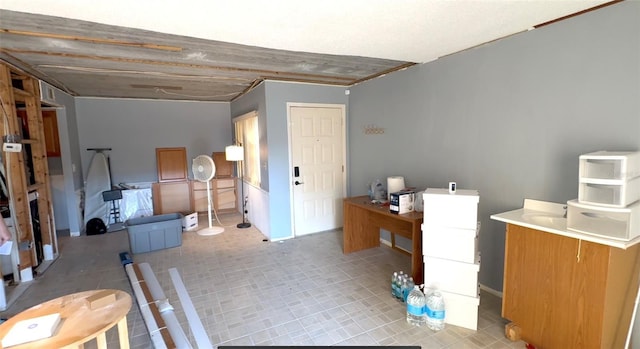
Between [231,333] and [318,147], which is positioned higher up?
[318,147]

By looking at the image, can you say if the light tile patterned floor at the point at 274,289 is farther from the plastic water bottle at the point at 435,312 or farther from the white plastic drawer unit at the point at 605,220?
the white plastic drawer unit at the point at 605,220

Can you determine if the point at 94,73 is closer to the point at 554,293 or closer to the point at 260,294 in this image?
the point at 260,294

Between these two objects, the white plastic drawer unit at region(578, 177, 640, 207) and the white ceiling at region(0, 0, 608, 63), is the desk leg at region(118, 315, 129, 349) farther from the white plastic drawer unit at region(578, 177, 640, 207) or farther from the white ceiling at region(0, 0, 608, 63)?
the white plastic drawer unit at region(578, 177, 640, 207)

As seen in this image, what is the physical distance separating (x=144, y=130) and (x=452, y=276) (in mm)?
6195

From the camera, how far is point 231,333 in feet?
8.09

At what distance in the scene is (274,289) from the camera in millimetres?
3174

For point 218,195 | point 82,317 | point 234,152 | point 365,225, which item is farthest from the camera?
point 218,195

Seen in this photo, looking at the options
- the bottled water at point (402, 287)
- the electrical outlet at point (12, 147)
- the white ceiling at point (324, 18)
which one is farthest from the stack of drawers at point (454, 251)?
the electrical outlet at point (12, 147)

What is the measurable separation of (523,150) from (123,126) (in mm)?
6649

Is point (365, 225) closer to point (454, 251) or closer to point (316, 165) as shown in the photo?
point (316, 165)

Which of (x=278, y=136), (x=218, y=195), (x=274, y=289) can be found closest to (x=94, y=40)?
(x=278, y=136)

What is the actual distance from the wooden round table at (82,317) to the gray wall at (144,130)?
4.89m

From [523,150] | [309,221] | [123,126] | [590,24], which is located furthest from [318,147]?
[123,126]

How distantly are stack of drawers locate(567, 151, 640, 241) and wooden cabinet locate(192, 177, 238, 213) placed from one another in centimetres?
593
